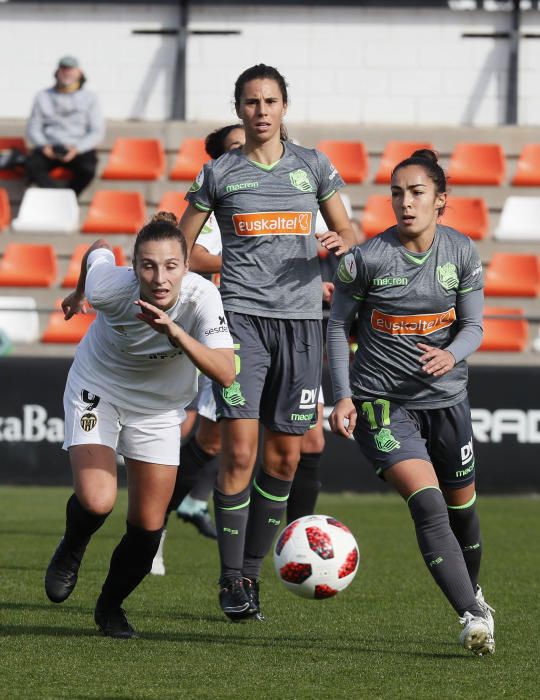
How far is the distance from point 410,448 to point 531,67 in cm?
1090

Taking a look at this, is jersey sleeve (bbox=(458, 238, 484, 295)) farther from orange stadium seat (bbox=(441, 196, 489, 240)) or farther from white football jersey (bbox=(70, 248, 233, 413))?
orange stadium seat (bbox=(441, 196, 489, 240))

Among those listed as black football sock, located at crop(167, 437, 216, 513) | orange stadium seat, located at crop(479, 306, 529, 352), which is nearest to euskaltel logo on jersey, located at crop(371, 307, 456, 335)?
black football sock, located at crop(167, 437, 216, 513)

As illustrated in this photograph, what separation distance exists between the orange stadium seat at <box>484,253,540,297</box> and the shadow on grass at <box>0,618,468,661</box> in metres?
8.47

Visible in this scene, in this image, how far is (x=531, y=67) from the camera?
1501 cm

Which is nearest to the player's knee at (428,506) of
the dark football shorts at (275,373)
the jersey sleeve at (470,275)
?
the jersey sleeve at (470,275)

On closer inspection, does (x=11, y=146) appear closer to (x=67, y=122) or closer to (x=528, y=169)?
(x=67, y=122)

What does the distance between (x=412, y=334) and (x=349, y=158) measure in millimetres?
9565

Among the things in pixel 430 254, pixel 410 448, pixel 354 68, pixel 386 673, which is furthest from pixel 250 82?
pixel 354 68

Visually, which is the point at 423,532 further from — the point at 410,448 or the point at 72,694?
the point at 72,694

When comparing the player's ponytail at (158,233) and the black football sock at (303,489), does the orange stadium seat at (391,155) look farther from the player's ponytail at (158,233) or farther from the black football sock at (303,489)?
the player's ponytail at (158,233)

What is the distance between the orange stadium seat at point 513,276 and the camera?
13.3m

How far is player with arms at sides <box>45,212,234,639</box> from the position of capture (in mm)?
4895

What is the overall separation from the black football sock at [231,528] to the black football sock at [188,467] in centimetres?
110

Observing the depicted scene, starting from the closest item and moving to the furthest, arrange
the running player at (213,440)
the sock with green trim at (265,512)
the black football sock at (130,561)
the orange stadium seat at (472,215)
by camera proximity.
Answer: the black football sock at (130,561) → the sock with green trim at (265,512) → the running player at (213,440) → the orange stadium seat at (472,215)
